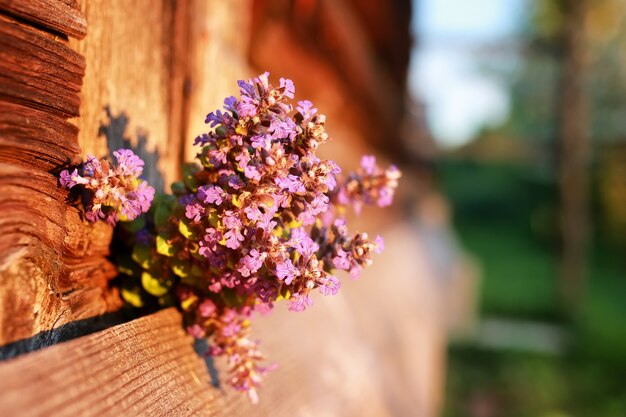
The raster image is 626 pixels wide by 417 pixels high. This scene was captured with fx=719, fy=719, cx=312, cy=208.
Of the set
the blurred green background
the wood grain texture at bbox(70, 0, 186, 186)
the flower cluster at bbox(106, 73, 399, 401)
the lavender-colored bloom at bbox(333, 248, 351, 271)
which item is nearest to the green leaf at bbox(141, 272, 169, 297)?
the flower cluster at bbox(106, 73, 399, 401)

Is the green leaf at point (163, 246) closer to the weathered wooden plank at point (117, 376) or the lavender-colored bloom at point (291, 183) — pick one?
the weathered wooden plank at point (117, 376)

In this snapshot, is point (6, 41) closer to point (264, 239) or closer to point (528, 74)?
point (264, 239)

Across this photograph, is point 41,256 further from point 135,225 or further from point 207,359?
point 207,359

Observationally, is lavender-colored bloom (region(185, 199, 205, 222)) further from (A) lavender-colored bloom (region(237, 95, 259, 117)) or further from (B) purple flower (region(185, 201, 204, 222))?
(A) lavender-colored bloom (region(237, 95, 259, 117))

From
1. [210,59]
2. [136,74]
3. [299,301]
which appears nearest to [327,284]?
[299,301]

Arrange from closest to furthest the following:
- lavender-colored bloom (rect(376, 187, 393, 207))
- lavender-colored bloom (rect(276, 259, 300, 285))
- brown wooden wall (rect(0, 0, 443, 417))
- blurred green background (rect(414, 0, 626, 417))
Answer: brown wooden wall (rect(0, 0, 443, 417)) < lavender-colored bloom (rect(276, 259, 300, 285)) < lavender-colored bloom (rect(376, 187, 393, 207)) < blurred green background (rect(414, 0, 626, 417))

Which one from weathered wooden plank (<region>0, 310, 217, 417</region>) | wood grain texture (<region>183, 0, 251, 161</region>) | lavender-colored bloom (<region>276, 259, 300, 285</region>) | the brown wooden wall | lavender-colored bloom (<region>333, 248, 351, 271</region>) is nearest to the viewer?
weathered wooden plank (<region>0, 310, 217, 417</region>)

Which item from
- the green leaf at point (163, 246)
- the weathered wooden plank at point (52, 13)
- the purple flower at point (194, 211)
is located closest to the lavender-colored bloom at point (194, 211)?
the purple flower at point (194, 211)
